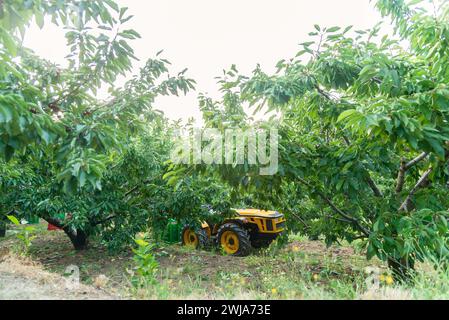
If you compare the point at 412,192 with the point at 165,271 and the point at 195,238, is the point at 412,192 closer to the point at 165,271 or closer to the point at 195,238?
the point at 165,271

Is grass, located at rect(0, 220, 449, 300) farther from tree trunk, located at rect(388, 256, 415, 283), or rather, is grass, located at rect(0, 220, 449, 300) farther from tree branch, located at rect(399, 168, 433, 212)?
tree branch, located at rect(399, 168, 433, 212)

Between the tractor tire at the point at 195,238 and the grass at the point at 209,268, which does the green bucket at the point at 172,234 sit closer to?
the tractor tire at the point at 195,238

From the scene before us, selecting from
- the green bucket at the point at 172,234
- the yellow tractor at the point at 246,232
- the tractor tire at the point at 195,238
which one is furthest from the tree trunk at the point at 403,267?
the green bucket at the point at 172,234

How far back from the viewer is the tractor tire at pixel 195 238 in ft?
28.8

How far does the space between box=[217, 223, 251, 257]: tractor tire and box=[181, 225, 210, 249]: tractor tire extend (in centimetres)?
62

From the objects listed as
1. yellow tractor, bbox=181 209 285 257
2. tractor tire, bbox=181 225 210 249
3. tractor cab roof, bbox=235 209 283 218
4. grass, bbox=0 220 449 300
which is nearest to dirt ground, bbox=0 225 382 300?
grass, bbox=0 220 449 300

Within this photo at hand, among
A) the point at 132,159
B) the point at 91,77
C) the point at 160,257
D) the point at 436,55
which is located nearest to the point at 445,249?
the point at 436,55

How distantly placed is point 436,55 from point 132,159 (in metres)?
4.89

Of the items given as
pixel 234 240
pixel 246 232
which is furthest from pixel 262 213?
pixel 234 240

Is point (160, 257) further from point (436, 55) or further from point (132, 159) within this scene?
point (436, 55)

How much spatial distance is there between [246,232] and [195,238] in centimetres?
161

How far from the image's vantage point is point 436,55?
2850mm

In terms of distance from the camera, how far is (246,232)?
8055mm

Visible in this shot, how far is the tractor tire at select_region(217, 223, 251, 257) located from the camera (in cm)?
780
